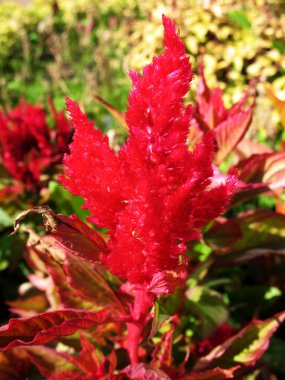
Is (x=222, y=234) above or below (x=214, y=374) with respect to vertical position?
above

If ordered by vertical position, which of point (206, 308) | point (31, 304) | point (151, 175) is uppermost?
point (31, 304)

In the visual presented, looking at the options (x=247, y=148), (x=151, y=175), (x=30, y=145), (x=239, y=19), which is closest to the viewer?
(x=151, y=175)

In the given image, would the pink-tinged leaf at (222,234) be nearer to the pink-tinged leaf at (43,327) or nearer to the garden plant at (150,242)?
the garden plant at (150,242)

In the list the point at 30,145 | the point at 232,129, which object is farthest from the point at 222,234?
the point at 30,145

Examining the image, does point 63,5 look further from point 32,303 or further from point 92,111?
point 32,303

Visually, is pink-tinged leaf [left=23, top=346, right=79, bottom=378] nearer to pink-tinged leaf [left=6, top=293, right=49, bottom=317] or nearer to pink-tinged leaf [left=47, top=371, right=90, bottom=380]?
pink-tinged leaf [left=47, top=371, right=90, bottom=380]

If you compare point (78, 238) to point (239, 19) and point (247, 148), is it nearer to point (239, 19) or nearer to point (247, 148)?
point (247, 148)

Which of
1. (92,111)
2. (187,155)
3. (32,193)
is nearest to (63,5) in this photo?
(92,111)
